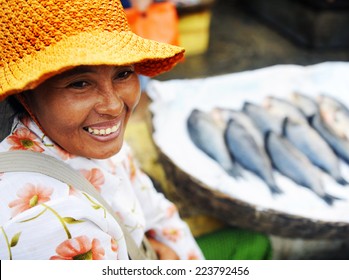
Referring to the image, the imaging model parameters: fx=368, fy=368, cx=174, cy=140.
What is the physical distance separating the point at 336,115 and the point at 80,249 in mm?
2520

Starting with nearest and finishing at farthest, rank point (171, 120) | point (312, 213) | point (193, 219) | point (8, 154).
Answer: point (8, 154) → point (312, 213) → point (193, 219) → point (171, 120)

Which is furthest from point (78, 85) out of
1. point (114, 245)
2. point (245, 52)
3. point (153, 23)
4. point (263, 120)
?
point (245, 52)

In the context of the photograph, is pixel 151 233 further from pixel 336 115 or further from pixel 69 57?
pixel 336 115

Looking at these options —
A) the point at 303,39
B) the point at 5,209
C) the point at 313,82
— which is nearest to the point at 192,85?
the point at 313,82

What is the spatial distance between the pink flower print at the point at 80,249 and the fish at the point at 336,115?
234 centimetres

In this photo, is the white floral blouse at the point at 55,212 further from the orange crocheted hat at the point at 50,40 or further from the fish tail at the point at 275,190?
the fish tail at the point at 275,190

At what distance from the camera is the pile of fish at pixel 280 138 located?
8.38 feet

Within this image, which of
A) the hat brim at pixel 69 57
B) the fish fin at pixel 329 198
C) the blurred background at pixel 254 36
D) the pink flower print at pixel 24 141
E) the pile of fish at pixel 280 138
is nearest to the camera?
the hat brim at pixel 69 57

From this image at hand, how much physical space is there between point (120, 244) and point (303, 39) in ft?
21.0

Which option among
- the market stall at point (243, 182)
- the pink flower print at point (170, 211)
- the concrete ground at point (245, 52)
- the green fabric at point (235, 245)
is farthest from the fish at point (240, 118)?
the concrete ground at point (245, 52)

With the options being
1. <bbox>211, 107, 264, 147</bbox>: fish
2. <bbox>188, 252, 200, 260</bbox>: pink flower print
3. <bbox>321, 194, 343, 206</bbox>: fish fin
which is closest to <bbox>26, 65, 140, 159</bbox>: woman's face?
<bbox>188, 252, 200, 260</bbox>: pink flower print

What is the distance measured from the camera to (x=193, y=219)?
265 cm

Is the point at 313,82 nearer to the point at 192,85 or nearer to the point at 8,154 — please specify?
the point at 192,85

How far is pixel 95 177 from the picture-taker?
135 centimetres
